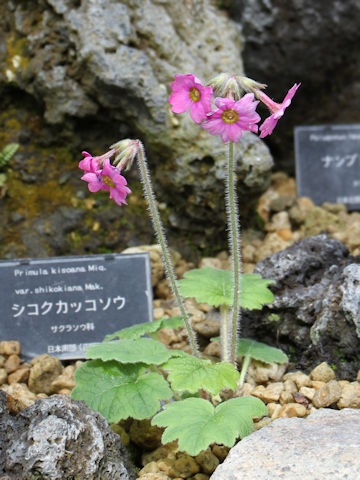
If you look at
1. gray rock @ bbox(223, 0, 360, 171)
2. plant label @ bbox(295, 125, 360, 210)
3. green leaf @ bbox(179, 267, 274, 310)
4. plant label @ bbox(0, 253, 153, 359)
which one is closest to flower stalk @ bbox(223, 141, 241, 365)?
green leaf @ bbox(179, 267, 274, 310)

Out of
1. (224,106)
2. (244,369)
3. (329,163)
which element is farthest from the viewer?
(329,163)

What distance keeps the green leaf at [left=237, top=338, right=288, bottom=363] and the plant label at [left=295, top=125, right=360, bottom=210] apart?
2.28 meters

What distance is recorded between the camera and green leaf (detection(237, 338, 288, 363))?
2.78 metres

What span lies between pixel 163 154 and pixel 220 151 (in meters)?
0.41

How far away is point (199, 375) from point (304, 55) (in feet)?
12.2

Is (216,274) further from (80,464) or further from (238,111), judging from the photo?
(80,464)

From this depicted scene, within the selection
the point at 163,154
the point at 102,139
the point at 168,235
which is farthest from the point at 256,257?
the point at 102,139

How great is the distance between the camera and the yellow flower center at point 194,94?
2.22 metres

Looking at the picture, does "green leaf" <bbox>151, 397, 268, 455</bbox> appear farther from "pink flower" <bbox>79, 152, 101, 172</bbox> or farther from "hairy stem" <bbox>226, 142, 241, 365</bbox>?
"pink flower" <bbox>79, 152, 101, 172</bbox>

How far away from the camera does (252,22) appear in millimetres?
4816

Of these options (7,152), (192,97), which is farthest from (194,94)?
(7,152)

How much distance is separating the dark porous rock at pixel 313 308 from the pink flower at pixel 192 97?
1.17 m

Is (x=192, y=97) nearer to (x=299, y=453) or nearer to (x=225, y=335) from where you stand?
(x=225, y=335)

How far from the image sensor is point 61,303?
332 centimetres
